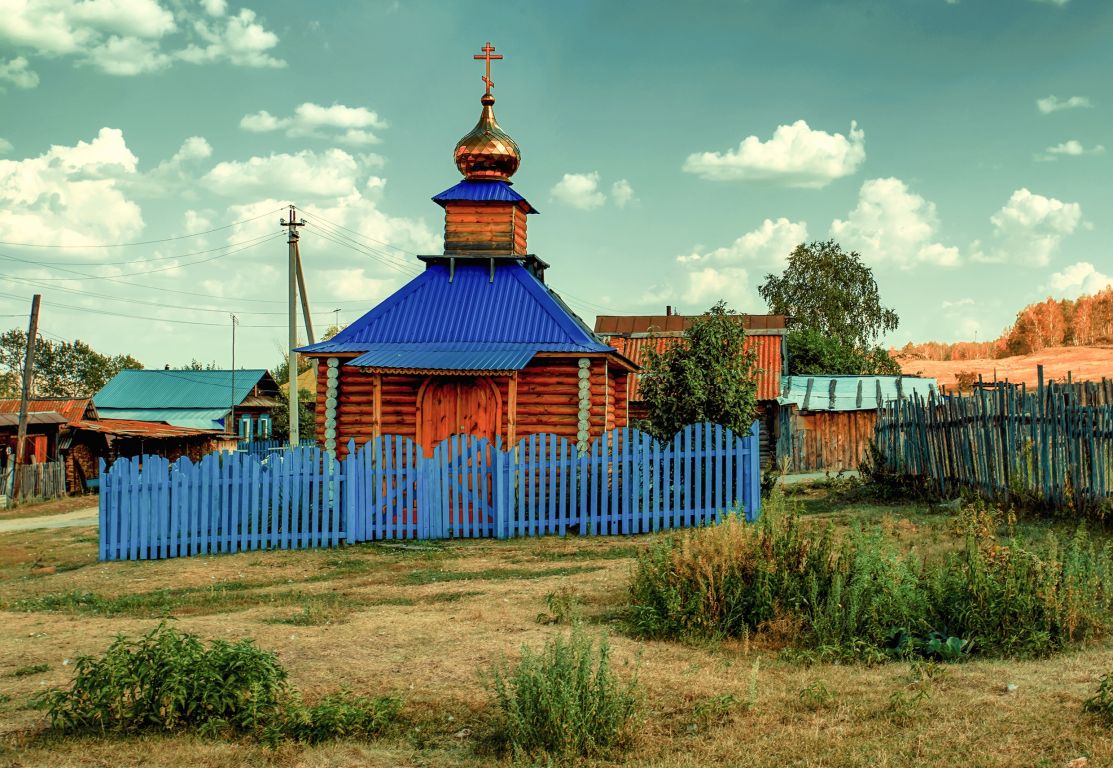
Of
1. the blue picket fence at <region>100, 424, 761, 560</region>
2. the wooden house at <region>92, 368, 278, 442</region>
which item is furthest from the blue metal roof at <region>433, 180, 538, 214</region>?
the wooden house at <region>92, 368, 278, 442</region>

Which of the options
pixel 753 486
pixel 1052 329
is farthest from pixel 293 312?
pixel 1052 329

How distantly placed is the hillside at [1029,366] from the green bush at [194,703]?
4580 cm

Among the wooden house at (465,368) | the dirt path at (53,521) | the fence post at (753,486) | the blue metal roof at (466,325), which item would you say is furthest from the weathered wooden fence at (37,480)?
the fence post at (753,486)

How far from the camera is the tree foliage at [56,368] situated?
238 feet

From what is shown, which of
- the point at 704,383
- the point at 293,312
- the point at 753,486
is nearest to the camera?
the point at 753,486

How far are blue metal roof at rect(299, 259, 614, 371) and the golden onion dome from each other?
7.63 ft

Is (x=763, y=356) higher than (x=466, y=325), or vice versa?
(x=763, y=356)

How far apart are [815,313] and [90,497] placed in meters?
34.8

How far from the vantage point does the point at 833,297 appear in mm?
49688

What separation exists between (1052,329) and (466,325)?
183 ft

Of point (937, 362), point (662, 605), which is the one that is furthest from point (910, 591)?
point (937, 362)

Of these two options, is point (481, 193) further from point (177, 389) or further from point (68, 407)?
point (177, 389)

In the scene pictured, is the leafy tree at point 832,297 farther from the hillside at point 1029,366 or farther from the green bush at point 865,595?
the green bush at point 865,595

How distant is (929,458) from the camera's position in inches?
636
